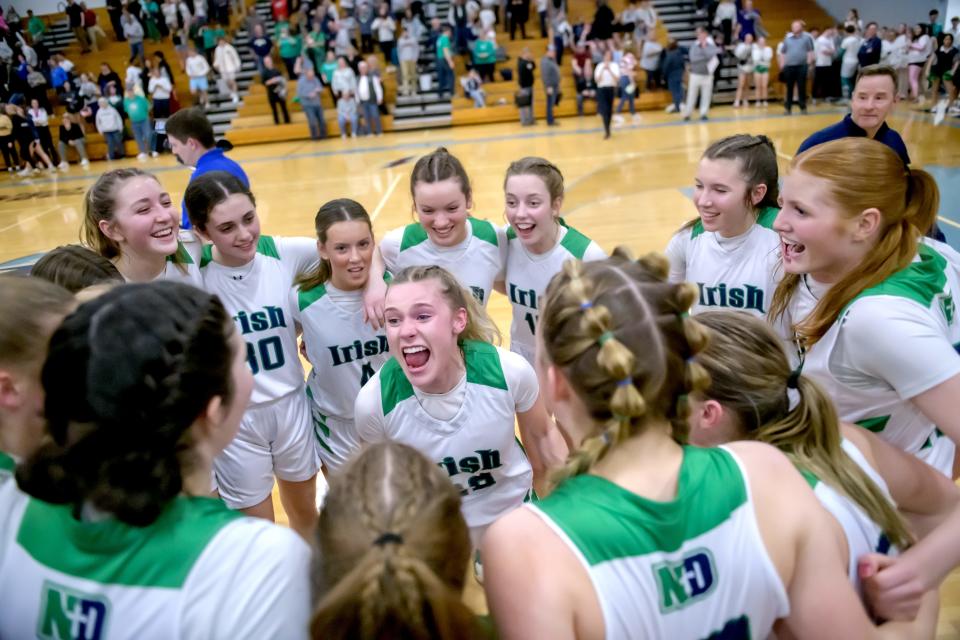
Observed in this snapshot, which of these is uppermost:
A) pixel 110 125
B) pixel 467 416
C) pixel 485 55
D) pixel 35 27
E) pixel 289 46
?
pixel 35 27

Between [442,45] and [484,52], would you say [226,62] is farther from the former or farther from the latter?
[484,52]

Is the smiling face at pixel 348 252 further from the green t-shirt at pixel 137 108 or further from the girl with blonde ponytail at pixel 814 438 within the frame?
the green t-shirt at pixel 137 108

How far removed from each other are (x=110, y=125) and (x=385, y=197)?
37.7ft

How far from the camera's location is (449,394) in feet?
8.39

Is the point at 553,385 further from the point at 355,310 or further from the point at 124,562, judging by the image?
the point at 355,310

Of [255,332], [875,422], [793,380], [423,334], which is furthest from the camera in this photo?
[255,332]

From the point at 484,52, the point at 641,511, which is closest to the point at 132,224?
the point at 641,511

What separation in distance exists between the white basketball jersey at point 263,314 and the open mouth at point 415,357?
0.97 meters

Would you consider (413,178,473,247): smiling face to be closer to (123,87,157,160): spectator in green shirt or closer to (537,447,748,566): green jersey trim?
(537,447,748,566): green jersey trim

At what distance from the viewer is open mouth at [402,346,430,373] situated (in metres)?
2.50

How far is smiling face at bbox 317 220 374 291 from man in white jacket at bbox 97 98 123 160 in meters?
18.0

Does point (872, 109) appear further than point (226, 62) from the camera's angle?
Result: No

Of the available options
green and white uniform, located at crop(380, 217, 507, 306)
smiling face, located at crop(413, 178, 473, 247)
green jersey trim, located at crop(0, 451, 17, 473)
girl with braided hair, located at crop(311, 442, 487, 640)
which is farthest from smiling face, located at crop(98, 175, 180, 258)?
girl with braided hair, located at crop(311, 442, 487, 640)

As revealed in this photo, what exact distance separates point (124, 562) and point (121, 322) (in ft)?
1.41
